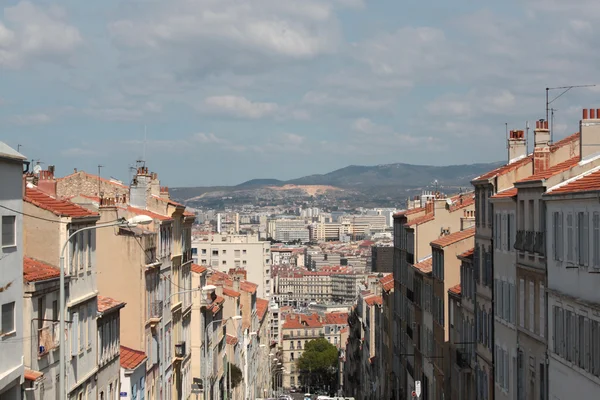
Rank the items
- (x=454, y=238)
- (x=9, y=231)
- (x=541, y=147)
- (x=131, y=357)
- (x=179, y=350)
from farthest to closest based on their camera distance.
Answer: (x=179, y=350) → (x=454, y=238) → (x=131, y=357) → (x=541, y=147) → (x=9, y=231)

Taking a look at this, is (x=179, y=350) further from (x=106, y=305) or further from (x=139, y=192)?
(x=106, y=305)

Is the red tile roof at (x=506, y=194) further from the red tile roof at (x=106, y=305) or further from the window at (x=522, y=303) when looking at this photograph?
the red tile roof at (x=106, y=305)

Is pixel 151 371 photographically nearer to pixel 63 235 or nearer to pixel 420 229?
pixel 63 235

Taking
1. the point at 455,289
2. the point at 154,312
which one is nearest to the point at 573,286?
the point at 455,289

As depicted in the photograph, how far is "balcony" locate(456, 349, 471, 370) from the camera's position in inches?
1921

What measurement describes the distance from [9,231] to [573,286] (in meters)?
14.1

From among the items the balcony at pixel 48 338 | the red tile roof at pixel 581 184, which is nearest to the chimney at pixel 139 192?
the balcony at pixel 48 338

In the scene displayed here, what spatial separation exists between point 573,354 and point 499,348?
11401 millimetres

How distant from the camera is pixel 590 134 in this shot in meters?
33.8

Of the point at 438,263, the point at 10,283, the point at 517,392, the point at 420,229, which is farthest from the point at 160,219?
the point at 10,283

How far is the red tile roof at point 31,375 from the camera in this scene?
96.6 feet

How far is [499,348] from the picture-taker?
41219 millimetres

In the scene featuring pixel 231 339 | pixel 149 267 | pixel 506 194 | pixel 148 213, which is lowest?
pixel 231 339

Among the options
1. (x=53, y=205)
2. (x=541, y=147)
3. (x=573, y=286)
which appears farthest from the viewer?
(x=541, y=147)
